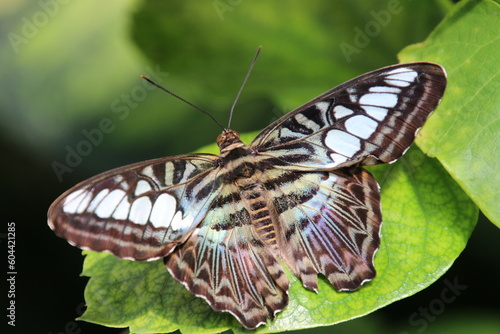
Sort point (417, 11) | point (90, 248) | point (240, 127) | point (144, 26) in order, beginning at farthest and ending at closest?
point (240, 127) < point (144, 26) < point (417, 11) < point (90, 248)

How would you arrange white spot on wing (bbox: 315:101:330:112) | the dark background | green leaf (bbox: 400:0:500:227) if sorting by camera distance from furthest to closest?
the dark background
white spot on wing (bbox: 315:101:330:112)
green leaf (bbox: 400:0:500:227)

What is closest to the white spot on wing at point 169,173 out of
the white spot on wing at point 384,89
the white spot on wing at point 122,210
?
the white spot on wing at point 122,210

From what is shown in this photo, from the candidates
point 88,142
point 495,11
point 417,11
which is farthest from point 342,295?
point 88,142

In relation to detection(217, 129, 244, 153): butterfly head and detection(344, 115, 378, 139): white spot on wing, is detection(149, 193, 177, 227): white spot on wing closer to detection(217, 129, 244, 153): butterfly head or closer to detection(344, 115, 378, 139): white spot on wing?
detection(217, 129, 244, 153): butterfly head

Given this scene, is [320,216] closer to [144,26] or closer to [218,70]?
[218,70]

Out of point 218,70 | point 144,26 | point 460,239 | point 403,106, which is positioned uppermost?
point 144,26

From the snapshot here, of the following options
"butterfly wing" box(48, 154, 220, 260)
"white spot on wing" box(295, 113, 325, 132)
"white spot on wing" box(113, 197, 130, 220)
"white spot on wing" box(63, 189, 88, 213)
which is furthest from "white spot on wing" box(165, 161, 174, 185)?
"white spot on wing" box(295, 113, 325, 132)
